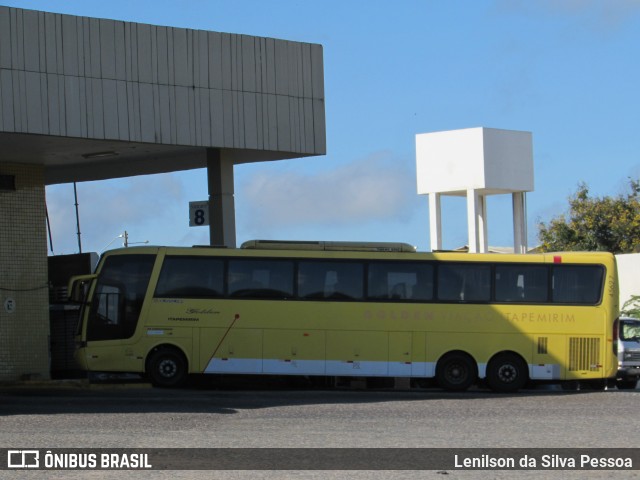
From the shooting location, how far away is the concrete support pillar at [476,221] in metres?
43.0

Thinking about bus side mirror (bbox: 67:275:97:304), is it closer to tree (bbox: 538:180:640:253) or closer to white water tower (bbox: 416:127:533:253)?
white water tower (bbox: 416:127:533:253)

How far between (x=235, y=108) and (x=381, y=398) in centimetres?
690

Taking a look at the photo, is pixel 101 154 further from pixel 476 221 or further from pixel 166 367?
pixel 476 221

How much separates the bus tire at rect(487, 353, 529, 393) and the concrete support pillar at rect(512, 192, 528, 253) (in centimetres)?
1801

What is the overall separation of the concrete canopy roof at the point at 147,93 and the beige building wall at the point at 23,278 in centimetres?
72

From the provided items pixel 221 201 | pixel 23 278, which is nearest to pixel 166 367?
pixel 221 201

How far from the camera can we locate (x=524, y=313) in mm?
26266

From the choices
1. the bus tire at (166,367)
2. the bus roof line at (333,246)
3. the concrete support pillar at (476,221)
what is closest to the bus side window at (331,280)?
the bus roof line at (333,246)

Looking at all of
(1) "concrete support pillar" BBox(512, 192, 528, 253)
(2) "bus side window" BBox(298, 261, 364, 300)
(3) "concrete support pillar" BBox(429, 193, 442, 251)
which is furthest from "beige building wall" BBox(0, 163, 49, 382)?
(1) "concrete support pillar" BBox(512, 192, 528, 253)

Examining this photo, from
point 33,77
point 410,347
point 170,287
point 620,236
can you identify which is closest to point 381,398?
point 410,347

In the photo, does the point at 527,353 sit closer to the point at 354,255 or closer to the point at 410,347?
the point at 410,347

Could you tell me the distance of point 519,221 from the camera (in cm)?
4491

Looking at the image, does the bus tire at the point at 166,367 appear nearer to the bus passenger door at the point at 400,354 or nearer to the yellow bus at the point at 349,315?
the yellow bus at the point at 349,315

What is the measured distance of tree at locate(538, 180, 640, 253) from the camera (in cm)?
6316
